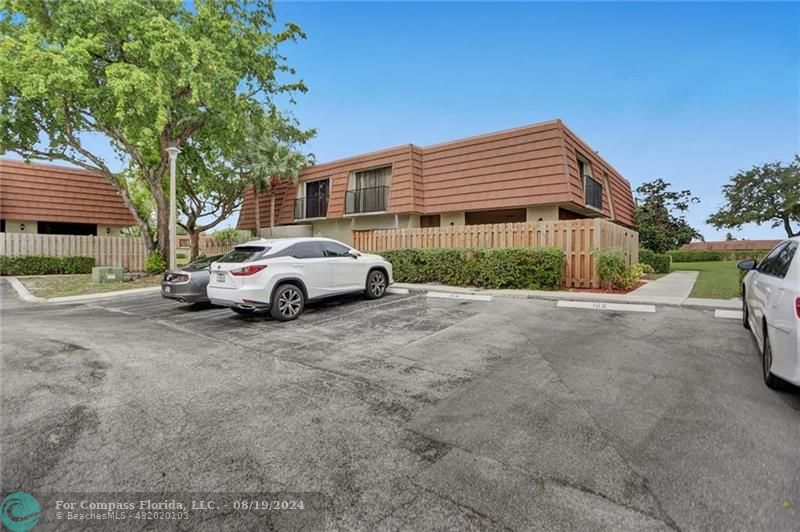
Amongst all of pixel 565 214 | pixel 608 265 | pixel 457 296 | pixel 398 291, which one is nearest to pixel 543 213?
pixel 565 214

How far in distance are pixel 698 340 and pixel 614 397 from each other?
3119 millimetres

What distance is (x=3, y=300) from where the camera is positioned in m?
10.9

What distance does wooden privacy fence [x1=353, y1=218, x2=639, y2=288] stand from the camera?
10.9 metres

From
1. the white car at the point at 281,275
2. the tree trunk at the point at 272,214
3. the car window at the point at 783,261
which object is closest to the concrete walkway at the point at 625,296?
the white car at the point at 281,275

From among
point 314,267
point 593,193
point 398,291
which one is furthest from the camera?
point 593,193

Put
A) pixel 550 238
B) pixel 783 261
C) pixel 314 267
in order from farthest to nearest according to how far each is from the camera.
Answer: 1. pixel 550 238
2. pixel 314 267
3. pixel 783 261

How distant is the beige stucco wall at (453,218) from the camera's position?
57.6 feet

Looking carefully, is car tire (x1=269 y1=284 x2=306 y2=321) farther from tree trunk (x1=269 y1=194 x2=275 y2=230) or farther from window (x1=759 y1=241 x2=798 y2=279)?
tree trunk (x1=269 y1=194 x2=275 y2=230)

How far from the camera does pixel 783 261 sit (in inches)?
162

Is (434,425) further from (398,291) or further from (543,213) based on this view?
(543,213)

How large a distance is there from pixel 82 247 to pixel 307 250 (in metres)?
17.4

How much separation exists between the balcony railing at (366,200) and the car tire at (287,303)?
36.5ft

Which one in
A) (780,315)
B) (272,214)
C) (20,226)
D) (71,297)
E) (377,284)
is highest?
(272,214)

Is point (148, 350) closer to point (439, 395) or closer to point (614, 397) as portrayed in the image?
point (439, 395)
